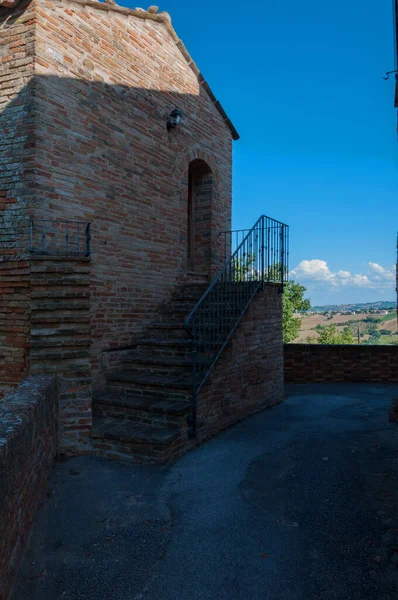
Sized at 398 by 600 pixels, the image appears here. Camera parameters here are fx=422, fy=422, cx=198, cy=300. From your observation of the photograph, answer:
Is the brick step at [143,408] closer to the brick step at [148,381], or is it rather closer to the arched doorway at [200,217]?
the brick step at [148,381]

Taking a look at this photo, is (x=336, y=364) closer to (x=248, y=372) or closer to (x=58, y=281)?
(x=248, y=372)

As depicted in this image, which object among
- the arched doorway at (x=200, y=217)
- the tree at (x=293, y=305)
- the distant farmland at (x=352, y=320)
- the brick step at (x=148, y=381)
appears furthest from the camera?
the distant farmland at (x=352, y=320)

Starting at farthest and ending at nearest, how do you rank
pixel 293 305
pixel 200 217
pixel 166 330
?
pixel 293 305 < pixel 200 217 < pixel 166 330

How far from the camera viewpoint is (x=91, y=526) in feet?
10.8

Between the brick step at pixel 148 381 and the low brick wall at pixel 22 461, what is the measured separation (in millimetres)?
1442

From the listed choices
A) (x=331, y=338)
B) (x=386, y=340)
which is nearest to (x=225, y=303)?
(x=331, y=338)

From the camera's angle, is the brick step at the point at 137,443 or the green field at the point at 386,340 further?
the green field at the point at 386,340

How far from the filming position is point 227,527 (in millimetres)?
3295

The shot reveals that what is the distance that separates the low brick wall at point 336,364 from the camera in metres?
10.3

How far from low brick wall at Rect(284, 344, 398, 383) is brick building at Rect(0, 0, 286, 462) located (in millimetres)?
2782

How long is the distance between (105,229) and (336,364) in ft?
22.4

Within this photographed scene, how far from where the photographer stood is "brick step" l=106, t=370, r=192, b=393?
5.32 meters

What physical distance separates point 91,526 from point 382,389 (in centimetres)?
786

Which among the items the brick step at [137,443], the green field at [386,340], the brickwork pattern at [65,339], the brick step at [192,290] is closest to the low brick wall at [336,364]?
the brick step at [192,290]
